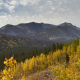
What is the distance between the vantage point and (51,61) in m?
68.9

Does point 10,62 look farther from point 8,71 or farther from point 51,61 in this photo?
point 51,61

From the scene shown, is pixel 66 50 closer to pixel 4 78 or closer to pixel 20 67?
pixel 20 67

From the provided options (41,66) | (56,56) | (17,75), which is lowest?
(17,75)

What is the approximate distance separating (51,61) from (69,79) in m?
62.7

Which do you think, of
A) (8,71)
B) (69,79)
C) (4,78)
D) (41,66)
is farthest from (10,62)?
(41,66)

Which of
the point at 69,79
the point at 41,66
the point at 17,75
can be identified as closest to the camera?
the point at 69,79

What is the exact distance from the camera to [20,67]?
3354 inches

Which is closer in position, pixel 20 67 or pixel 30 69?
pixel 30 69

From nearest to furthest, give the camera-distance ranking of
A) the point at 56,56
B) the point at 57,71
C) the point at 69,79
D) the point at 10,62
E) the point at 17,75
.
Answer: the point at 10,62
the point at 69,79
the point at 57,71
the point at 56,56
the point at 17,75

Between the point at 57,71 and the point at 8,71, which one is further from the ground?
the point at 8,71

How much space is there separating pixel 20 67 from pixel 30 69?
Result: 15327 mm

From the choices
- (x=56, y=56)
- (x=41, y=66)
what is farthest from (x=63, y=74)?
(x=41, y=66)

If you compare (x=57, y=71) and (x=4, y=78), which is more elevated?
(x=4, y=78)

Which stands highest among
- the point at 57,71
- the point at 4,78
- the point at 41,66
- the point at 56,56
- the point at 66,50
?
the point at 4,78
